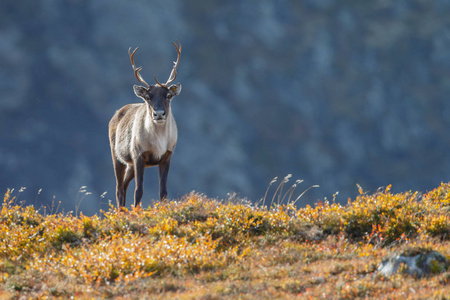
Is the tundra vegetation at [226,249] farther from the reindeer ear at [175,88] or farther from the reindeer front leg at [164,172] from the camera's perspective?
the reindeer ear at [175,88]

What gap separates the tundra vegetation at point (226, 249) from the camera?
7055 mm

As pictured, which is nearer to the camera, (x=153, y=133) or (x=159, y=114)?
(x=159, y=114)

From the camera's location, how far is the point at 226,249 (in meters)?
8.87

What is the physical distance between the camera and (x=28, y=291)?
7875 mm

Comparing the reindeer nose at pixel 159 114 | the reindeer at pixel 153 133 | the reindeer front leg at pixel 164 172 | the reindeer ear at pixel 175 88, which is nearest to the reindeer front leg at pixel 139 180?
the reindeer at pixel 153 133

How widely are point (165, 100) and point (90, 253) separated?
17.2 ft

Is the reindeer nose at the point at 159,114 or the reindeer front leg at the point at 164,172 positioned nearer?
the reindeer nose at the point at 159,114

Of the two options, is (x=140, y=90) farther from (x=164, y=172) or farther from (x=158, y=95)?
(x=164, y=172)

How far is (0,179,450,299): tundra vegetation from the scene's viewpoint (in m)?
7.05

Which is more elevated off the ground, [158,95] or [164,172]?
[158,95]

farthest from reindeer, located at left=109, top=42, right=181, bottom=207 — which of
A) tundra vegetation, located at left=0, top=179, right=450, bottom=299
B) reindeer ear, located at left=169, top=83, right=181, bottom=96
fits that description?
tundra vegetation, located at left=0, top=179, right=450, bottom=299

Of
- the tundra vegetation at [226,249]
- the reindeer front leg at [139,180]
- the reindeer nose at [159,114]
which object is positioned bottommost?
the tundra vegetation at [226,249]

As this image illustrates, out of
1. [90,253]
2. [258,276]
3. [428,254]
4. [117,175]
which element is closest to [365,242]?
[428,254]

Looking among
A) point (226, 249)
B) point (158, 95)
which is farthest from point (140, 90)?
point (226, 249)
